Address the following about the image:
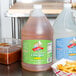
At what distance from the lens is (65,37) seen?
78cm

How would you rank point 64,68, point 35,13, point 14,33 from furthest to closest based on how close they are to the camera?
point 14,33, point 35,13, point 64,68

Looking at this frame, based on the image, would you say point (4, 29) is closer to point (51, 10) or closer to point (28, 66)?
point (51, 10)

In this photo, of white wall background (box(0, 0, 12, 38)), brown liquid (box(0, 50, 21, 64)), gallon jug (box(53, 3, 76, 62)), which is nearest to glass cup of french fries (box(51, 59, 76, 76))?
gallon jug (box(53, 3, 76, 62))

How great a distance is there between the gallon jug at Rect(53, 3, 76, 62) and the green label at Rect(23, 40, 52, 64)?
0.06 metres

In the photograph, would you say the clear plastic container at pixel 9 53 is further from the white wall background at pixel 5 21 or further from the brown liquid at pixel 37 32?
the white wall background at pixel 5 21

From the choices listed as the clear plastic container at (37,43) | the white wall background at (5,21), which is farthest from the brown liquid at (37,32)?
the white wall background at (5,21)

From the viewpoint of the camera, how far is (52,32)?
0.79 meters

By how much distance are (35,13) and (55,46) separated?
0.16m

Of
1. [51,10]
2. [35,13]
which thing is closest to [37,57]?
[35,13]

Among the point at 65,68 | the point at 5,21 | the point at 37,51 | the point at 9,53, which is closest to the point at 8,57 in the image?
the point at 9,53

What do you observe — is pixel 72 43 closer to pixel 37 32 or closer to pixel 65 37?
pixel 65 37

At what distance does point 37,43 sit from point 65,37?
12cm

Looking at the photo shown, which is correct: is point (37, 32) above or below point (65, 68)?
above

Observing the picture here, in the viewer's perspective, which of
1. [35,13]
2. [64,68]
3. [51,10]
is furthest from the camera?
[51,10]
